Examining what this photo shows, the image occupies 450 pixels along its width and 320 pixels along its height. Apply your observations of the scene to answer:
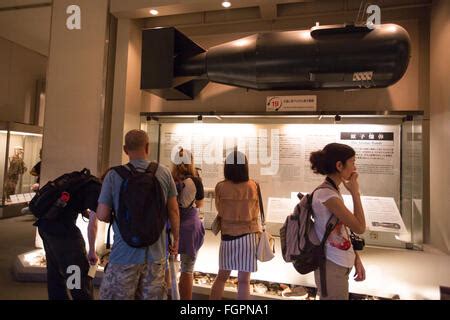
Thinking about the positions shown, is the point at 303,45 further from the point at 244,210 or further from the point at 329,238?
the point at 329,238

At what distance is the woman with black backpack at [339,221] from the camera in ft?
4.47

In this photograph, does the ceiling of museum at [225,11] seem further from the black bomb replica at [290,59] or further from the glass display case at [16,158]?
the glass display case at [16,158]

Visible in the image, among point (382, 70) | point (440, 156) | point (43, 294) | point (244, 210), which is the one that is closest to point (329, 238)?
point (244, 210)

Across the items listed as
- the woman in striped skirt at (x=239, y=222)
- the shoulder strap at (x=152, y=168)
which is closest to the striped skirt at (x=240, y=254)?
the woman in striped skirt at (x=239, y=222)

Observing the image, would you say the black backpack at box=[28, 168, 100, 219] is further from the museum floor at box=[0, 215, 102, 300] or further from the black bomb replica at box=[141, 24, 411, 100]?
the black bomb replica at box=[141, 24, 411, 100]

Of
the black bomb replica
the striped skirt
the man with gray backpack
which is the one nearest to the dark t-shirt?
the man with gray backpack

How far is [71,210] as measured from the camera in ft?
5.73

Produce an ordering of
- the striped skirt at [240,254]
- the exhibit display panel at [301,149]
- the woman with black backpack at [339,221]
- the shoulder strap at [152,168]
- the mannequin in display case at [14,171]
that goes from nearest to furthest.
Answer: the woman with black backpack at [339,221] < the shoulder strap at [152,168] < the striped skirt at [240,254] < the exhibit display panel at [301,149] < the mannequin in display case at [14,171]

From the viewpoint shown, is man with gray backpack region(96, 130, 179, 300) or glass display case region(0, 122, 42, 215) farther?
glass display case region(0, 122, 42, 215)

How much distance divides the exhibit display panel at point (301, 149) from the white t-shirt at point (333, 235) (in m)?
1.29

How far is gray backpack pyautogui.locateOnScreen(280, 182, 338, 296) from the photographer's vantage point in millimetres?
1410

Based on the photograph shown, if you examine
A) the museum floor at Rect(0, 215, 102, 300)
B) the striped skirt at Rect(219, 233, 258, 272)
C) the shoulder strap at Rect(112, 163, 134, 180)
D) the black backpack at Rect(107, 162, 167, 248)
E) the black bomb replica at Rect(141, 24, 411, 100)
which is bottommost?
the museum floor at Rect(0, 215, 102, 300)

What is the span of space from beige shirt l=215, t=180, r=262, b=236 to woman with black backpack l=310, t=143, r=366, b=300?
57 cm

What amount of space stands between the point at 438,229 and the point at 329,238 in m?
2.27
